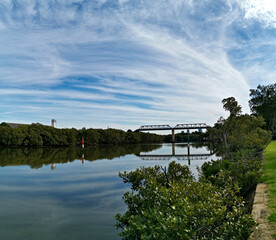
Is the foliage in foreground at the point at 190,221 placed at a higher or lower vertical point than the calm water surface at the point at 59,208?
higher

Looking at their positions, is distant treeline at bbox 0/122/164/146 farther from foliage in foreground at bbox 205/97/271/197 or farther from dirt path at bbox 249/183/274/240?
dirt path at bbox 249/183/274/240

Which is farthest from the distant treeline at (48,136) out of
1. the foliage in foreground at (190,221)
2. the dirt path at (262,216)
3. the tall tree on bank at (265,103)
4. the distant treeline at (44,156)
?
the foliage in foreground at (190,221)

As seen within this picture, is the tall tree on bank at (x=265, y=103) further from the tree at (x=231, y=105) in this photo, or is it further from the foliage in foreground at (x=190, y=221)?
the foliage in foreground at (x=190, y=221)

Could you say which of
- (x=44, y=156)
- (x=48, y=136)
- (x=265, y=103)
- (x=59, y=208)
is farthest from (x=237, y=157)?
(x=48, y=136)

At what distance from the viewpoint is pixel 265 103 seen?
5450 centimetres

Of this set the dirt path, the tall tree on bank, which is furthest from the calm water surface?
the tall tree on bank

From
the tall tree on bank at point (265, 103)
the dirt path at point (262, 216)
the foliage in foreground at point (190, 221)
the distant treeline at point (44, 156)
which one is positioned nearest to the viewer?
the foliage in foreground at point (190, 221)

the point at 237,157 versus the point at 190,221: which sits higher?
the point at 237,157

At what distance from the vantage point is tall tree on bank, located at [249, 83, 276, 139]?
53100 mm

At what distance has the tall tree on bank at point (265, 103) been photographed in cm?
5310

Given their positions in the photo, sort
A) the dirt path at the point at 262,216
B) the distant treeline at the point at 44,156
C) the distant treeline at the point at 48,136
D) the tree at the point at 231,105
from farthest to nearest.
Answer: the distant treeline at the point at 48,136 < the distant treeline at the point at 44,156 < the tree at the point at 231,105 < the dirt path at the point at 262,216

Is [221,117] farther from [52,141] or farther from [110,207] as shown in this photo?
[52,141]

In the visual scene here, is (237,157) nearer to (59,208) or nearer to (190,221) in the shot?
(59,208)

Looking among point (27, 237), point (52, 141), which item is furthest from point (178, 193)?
point (52, 141)
